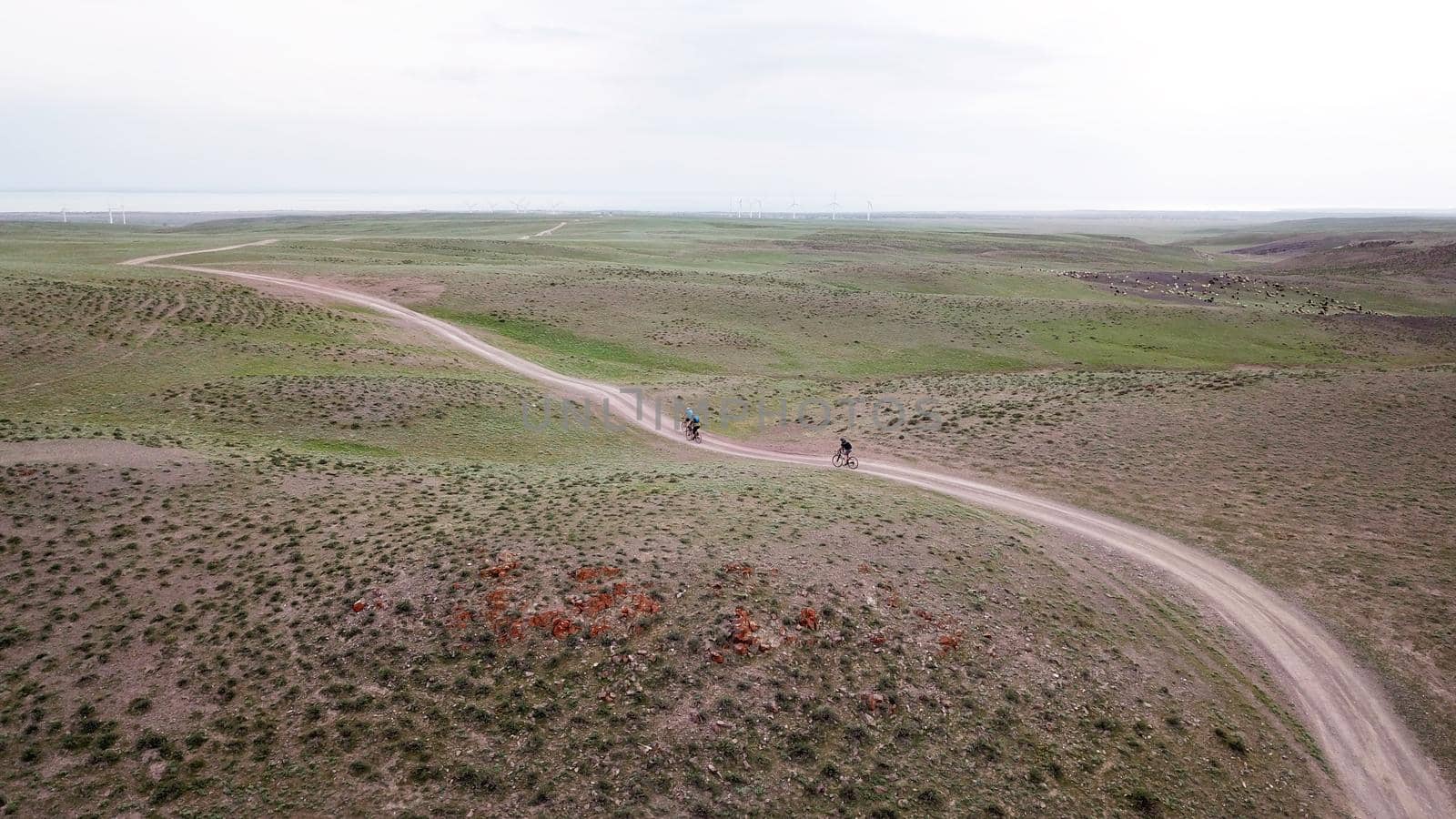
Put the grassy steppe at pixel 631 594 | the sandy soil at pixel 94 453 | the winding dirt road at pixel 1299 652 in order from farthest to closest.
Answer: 1. the sandy soil at pixel 94 453
2. the winding dirt road at pixel 1299 652
3. the grassy steppe at pixel 631 594

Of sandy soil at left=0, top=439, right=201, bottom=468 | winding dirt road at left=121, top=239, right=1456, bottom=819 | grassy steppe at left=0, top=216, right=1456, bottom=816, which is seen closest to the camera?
grassy steppe at left=0, top=216, right=1456, bottom=816

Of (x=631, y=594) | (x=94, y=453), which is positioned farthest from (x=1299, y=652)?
(x=94, y=453)

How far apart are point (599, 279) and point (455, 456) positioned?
5290 cm

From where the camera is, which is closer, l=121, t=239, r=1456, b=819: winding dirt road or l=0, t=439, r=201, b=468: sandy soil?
l=121, t=239, r=1456, b=819: winding dirt road

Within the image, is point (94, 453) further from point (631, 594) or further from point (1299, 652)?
point (1299, 652)

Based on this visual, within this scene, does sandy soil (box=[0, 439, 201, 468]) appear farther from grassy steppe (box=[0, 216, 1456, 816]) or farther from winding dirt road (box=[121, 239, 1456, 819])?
winding dirt road (box=[121, 239, 1456, 819])

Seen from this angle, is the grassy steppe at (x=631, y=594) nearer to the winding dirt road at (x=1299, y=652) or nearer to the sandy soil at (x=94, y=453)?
the sandy soil at (x=94, y=453)

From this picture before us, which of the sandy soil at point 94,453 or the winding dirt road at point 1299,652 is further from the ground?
the sandy soil at point 94,453

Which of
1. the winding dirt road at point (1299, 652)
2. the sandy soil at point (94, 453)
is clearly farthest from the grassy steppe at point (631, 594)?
the winding dirt road at point (1299, 652)

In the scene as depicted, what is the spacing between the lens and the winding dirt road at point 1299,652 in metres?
17.4

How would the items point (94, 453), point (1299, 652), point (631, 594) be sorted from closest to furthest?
1. point (631, 594)
2. point (1299, 652)
3. point (94, 453)

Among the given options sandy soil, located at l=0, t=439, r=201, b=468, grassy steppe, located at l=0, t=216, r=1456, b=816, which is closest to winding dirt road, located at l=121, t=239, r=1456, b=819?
grassy steppe, located at l=0, t=216, r=1456, b=816

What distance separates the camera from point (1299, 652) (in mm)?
22125

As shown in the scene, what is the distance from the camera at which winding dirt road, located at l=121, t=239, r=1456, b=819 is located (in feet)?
57.0
